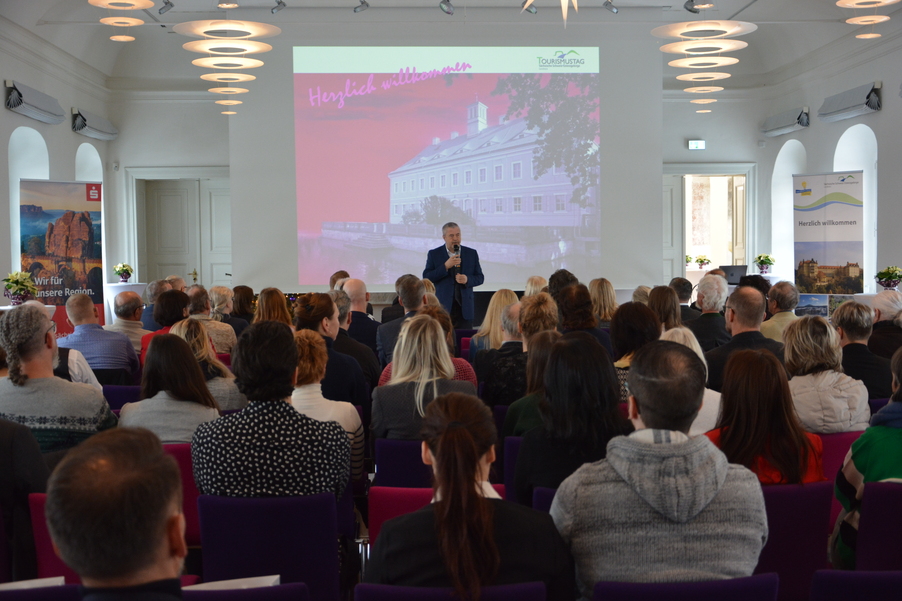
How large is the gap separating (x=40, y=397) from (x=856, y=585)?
255 centimetres

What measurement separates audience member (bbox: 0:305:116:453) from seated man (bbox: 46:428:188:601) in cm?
186

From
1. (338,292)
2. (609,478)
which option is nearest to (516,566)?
(609,478)

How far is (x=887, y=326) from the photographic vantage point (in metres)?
4.69

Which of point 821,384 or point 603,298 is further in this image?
point 603,298

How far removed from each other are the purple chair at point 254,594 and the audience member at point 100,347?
11.4 ft

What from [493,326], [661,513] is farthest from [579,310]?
[661,513]

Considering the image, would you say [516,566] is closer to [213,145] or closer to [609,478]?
[609,478]

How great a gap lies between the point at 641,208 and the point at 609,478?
943 cm

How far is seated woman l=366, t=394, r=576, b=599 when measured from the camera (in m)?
1.56

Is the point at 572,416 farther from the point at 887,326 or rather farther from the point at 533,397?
the point at 887,326

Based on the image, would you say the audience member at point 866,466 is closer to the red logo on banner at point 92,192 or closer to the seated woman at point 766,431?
the seated woman at point 766,431

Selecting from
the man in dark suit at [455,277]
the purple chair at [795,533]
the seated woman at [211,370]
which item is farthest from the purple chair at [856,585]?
the man in dark suit at [455,277]

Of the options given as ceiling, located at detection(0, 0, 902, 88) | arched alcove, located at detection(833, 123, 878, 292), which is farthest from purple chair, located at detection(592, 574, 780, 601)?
arched alcove, located at detection(833, 123, 878, 292)

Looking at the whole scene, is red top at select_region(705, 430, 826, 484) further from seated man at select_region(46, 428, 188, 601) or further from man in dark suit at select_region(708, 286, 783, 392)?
seated man at select_region(46, 428, 188, 601)
